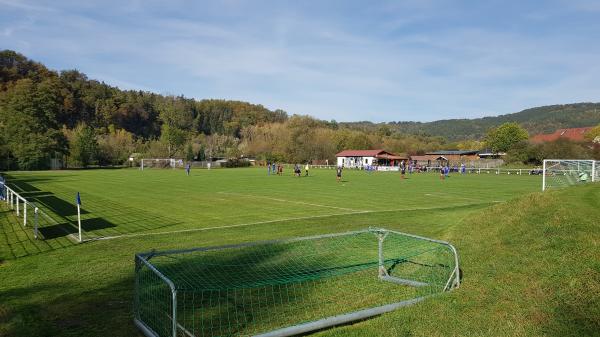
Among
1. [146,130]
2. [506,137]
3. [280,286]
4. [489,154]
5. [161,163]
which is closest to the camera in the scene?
[280,286]

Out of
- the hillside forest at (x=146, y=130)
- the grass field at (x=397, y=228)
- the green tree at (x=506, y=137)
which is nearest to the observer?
the grass field at (x=397, y=228)

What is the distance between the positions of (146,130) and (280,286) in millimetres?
182820

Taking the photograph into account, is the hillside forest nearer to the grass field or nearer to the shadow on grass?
the grass field

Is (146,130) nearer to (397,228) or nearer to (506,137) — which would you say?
(506,137)

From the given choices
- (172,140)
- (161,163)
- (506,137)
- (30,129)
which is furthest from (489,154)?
(30,129)

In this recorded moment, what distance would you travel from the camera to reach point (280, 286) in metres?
8.38

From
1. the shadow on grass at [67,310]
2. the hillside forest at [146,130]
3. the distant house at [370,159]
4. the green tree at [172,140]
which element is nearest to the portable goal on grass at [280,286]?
the shadow on grass at [67,310]

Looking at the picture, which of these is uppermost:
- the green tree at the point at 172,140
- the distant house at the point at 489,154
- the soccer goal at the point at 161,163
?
the green tree at the point at 172,140

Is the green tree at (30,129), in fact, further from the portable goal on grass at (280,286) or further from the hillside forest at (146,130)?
the portable goal on grass at (280,286)

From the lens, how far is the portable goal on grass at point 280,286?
249 inches

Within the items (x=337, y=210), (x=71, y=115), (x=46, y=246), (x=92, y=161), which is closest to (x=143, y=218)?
(x=46, y=246)

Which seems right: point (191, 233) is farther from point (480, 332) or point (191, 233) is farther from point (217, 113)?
point (217, 113)

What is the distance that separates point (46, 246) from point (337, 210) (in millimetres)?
11976

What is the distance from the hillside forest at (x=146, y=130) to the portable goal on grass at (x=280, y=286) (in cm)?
7117
